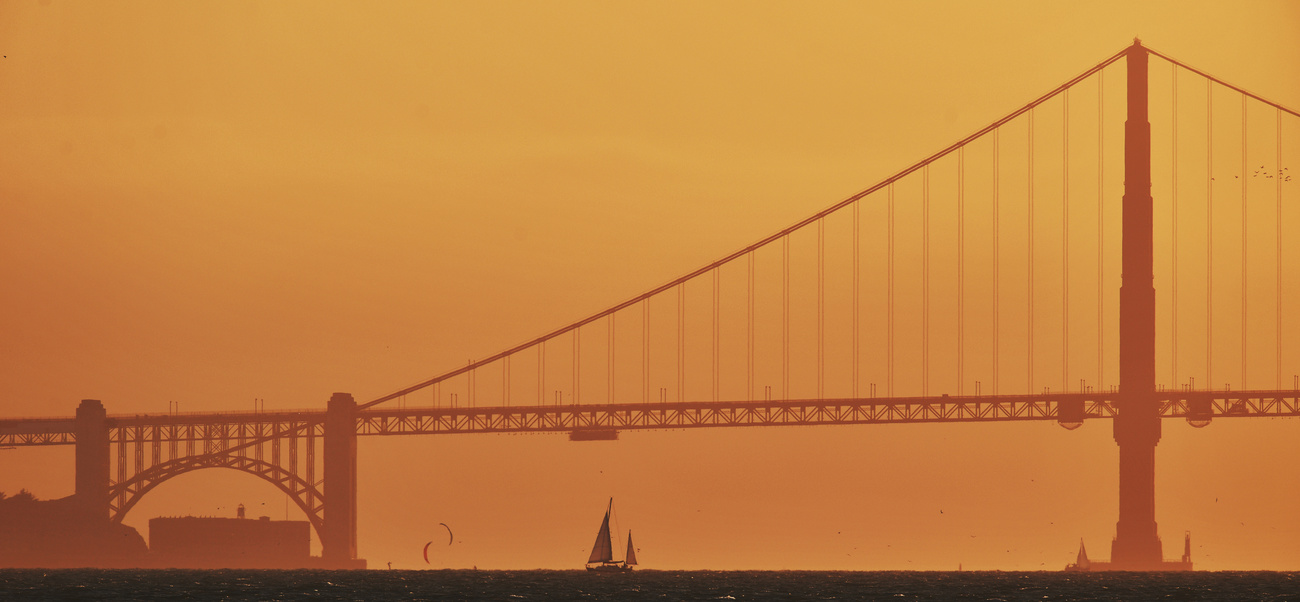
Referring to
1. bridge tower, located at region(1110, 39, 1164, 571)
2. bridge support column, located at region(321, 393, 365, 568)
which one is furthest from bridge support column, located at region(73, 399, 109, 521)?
bridge tower, located at region(1110, 39, 1164, 571)

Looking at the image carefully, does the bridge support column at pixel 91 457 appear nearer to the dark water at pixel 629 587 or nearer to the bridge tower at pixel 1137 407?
the dark water at pixel 629 587

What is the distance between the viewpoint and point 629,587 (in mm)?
125000

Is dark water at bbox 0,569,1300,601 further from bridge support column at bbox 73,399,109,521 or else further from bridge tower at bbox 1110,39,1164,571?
bridge support column at bbox 73,399,109,521

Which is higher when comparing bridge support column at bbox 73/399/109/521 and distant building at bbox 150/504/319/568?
bridge support column at bbox 73/399/109/521

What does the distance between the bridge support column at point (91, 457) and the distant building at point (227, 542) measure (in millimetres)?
10186

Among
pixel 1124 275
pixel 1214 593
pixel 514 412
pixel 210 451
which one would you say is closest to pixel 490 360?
pixel 514 412

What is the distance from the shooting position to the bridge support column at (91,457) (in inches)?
6614

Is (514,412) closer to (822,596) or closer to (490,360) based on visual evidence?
(490,360)

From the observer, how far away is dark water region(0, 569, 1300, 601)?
110 m

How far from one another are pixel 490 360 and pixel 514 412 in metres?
8.07

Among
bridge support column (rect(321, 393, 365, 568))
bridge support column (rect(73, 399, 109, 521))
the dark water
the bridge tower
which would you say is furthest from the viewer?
bridge support column (rect(73, 399, 109, 521))

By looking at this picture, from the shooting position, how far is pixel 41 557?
600ft

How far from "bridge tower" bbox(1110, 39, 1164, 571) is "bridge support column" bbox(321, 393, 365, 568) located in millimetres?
53550

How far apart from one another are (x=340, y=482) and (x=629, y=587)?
40452 mm
